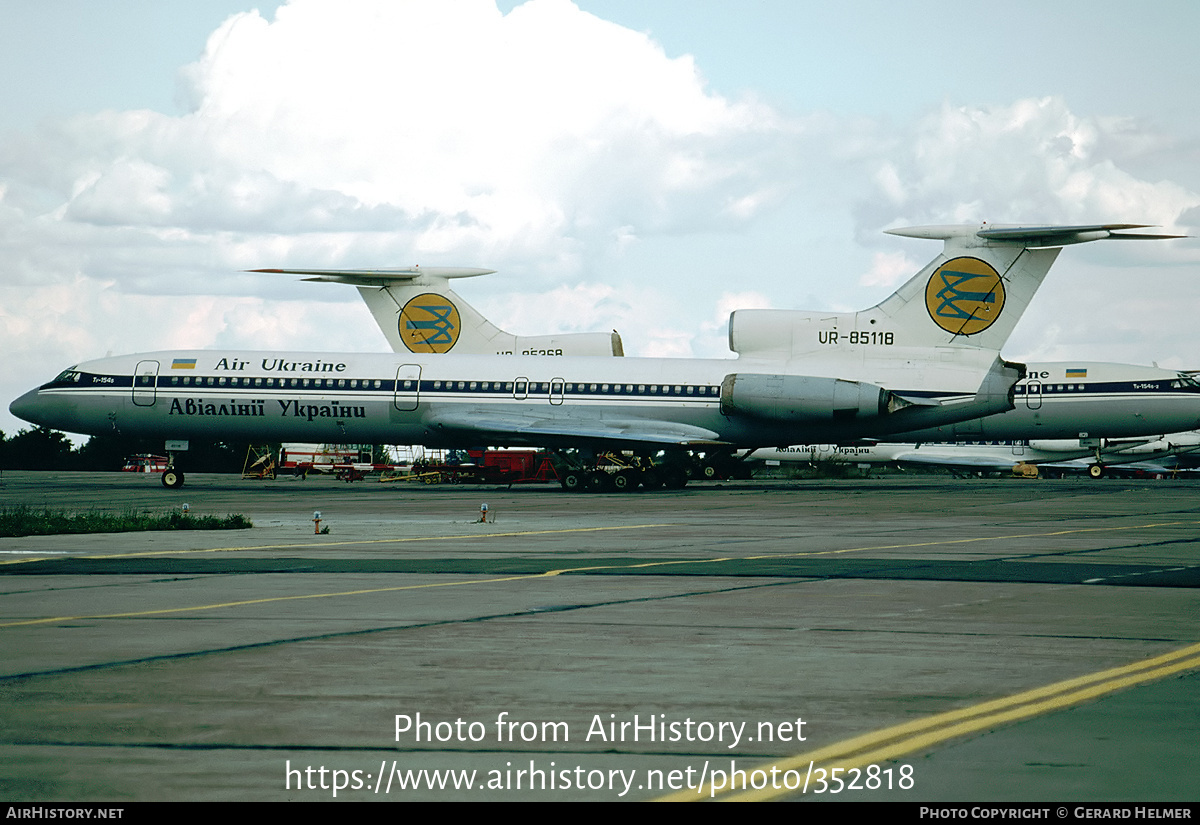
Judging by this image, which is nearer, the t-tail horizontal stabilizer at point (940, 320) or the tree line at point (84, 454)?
the t-tail horizontal stabilizer at point (940, 320)

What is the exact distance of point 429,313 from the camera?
5044cm

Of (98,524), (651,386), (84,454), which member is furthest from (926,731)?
(84,454)

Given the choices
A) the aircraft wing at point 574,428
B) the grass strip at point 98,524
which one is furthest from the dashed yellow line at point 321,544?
the aircraft wing at point 574,428

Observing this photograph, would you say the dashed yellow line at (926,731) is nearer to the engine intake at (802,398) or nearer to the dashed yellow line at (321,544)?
the dashed yellow line at (321,544)

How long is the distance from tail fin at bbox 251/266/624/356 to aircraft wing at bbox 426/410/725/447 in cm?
929

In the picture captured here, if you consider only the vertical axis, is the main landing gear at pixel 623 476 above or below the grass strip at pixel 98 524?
above

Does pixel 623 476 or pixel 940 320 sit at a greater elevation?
pixel 940 320

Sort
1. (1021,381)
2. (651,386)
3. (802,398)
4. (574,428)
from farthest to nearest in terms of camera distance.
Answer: (1021,381)
(651,386)
(574,428)
(802,398)

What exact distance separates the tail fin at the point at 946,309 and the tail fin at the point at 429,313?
1193 cm

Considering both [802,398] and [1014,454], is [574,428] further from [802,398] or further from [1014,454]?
[1014,454]

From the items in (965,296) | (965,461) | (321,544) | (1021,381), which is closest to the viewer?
(321,544)

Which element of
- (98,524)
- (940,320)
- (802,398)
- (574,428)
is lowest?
(98,524)

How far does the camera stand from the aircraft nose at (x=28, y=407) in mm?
42594

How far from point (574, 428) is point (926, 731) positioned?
110 ft
